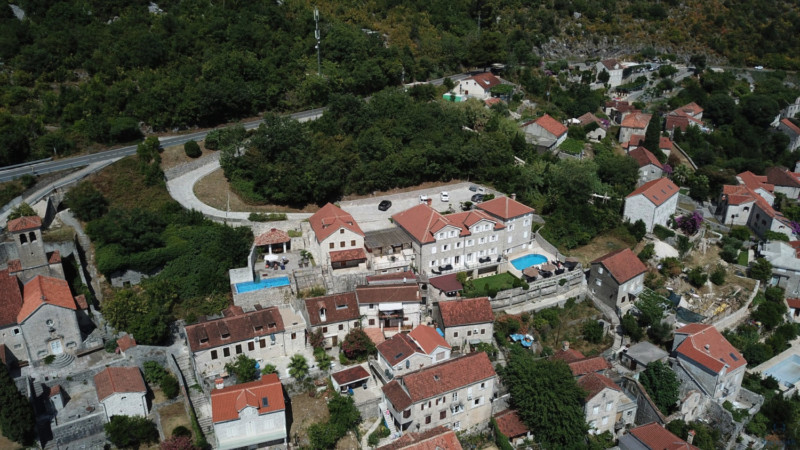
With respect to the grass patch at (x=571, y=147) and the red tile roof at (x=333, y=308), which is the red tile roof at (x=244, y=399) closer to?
the red tile roof at (x=333, y=308)

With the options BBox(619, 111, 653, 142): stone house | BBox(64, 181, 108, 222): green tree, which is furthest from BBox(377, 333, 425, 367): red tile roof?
BBox(619, 111, 653, 142): stone house

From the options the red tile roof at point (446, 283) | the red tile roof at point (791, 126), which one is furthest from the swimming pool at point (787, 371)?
the red tile roof at point (791, 126)

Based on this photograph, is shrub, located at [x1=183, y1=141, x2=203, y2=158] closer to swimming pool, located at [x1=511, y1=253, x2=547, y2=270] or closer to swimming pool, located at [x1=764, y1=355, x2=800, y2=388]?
swimming pool, located at [x1=511, y1=253, x2=547, y2=270]

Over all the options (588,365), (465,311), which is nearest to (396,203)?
(465,311)

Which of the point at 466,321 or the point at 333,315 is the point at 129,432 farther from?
the point at 466,321

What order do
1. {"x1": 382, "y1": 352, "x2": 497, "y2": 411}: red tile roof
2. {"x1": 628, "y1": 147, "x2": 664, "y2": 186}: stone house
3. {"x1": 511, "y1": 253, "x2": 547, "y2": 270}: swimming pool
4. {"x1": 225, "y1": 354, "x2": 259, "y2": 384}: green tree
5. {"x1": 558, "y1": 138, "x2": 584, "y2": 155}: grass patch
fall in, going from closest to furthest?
{"x1": 382, "y1": 352, "x2": 497, "y2": 411}: red tile roof, {"x1": 225, "y1": 354, "x2": 259, "y2": 384}: green tree, {"x1": 511, "y1": 253, "x2": 547, "y2": 270}: swimming pool, {"x1": 628, "y1": 147, "x2": 664, "y2": 186}: stone house, {"x1": 558, "y1": 138, "x2": 584, "y2": 155}: grass patch

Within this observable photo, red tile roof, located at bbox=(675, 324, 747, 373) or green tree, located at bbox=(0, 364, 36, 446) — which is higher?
green tree, located at bbox=(0, 364, 36, 446)

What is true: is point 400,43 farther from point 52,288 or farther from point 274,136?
point 52,288

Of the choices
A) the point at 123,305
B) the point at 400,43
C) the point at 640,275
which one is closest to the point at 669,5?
the point at 400,43
